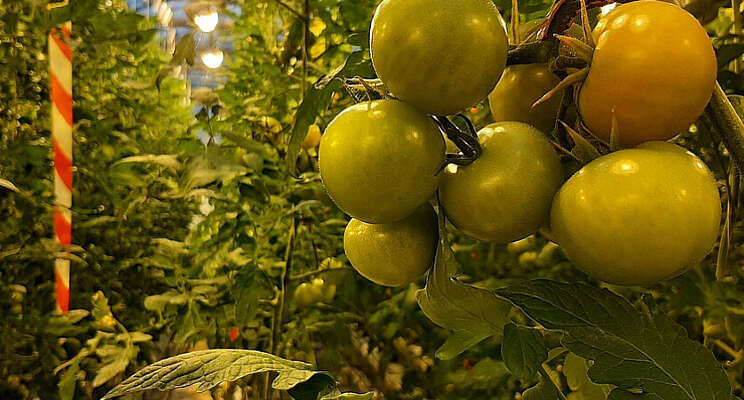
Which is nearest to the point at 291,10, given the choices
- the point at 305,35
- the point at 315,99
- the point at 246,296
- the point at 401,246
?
the point at 305,35

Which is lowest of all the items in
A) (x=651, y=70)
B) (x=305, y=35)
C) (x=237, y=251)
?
(x=237, y=251)

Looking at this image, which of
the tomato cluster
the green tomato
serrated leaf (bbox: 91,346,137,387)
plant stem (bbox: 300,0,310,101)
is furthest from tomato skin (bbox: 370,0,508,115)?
serrated leaf (bbox: 91,346,137,387)

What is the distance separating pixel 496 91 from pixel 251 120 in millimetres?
1019

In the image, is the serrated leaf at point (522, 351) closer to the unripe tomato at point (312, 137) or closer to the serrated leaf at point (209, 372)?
the serrated leaf at point (209, 372)

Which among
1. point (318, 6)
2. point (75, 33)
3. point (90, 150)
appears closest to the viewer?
point (318, 6)

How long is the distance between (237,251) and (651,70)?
99 cm

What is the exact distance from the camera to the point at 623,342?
319 millimetres

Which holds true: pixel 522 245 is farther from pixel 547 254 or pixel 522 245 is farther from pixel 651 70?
pixel 651 70

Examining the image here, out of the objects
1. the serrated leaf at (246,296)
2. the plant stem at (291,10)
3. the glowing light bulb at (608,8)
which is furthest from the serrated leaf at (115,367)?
the glowing light bulb at (608,8)

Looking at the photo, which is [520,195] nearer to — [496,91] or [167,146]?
[496,91]

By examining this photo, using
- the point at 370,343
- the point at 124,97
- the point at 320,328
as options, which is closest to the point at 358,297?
the point at 320,328

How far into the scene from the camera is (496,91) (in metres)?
0.38

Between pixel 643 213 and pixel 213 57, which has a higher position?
pixel 643 213

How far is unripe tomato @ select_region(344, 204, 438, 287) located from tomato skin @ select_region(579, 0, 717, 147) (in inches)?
4.5
